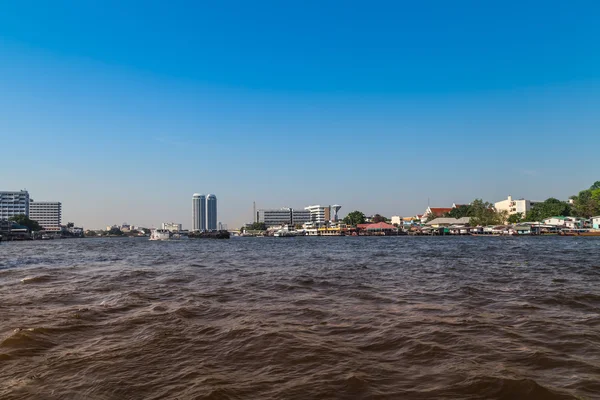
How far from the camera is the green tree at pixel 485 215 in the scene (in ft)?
369

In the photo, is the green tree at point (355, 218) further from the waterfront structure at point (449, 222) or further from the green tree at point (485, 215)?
the green tree at point (485, 215)

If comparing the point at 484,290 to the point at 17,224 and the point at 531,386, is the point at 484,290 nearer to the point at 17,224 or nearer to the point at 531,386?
the point at 531,386

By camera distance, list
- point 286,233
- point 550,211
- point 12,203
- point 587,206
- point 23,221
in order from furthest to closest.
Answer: point 12,203, point 286,233, point 23,221, point 550,211, point 587,206

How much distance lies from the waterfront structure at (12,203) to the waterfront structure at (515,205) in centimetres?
19211

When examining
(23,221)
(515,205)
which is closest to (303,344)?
(515,205)

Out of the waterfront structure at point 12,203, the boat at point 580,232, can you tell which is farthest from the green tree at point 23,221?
the boat at point 580,232

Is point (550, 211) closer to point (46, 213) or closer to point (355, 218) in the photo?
point (355, 218)

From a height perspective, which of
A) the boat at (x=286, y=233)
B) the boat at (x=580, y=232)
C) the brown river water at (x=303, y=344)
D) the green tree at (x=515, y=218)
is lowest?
the boat at (x=286, y=233)

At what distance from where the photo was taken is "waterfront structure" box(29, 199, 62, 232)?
602ft

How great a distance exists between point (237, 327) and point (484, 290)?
8.12m

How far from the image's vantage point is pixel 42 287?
12.9m

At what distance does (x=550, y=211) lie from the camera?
9625 centimetres

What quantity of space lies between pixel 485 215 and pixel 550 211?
63.5 ft

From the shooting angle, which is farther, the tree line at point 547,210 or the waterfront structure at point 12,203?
the waterfront structure at point 12,203
